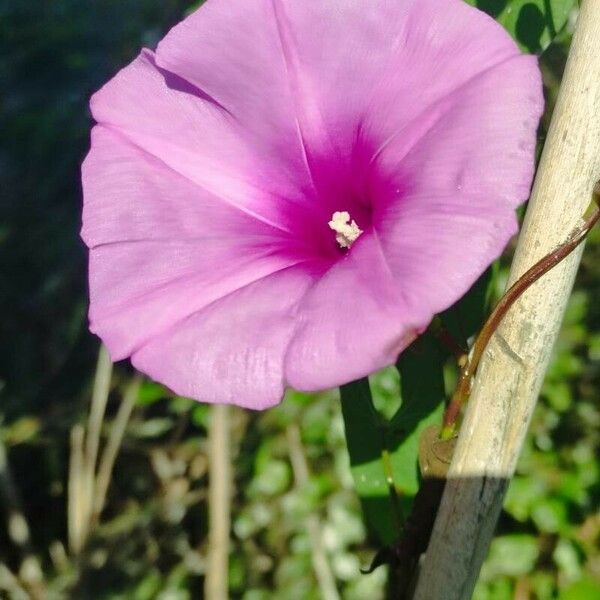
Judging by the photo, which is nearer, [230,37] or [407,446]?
[230,37]

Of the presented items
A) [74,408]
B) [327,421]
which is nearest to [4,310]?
[74,408]

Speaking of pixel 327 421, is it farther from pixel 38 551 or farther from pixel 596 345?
pixel 38 551

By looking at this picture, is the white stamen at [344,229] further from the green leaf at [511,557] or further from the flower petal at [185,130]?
the green leaf at [511,557]

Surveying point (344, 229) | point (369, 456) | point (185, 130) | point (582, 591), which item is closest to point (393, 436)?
point (369, 456)

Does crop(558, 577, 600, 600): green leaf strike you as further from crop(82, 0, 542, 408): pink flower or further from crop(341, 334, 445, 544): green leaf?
crop(82, 0, 542, 408): pink flower

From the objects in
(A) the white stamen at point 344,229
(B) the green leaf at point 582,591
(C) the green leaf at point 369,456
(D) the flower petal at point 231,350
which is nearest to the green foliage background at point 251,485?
(B) the green leaf at point 582,591

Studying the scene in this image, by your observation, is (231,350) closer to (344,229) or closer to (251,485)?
(344,229)
